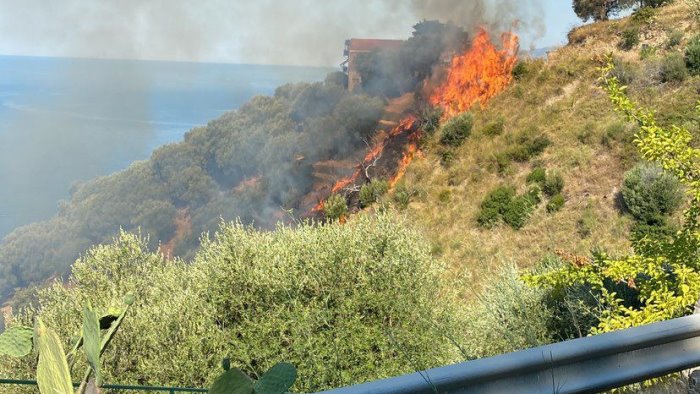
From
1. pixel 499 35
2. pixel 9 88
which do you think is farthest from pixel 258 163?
pixel 9 88

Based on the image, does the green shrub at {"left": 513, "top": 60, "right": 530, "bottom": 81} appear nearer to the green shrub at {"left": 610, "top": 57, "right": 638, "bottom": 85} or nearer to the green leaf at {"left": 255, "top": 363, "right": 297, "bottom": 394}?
the green shrub at {"left": 610, "top": 57, "right": 638, "bottom": 85}

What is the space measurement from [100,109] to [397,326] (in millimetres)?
127861

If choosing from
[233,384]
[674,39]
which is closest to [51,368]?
[233,384]

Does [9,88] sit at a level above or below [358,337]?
above

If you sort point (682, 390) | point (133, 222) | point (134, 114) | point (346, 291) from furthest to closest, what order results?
point (134, 114) < point (133, 222) < point (346, 291) < point (682, 390)

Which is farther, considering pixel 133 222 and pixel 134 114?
pixel 134 114

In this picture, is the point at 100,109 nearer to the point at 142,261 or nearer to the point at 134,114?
the point at 134,114

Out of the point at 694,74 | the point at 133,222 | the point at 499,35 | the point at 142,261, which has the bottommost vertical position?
the point at 133,222

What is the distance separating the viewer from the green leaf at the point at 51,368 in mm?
1156

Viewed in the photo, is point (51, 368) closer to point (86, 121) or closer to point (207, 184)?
point (207, 184)

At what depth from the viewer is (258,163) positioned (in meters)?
56.0

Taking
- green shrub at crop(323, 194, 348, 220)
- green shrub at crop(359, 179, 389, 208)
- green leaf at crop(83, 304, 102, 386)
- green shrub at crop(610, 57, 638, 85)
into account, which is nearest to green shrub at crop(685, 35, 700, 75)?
green shrub at crop(610, 57, 638, 85)

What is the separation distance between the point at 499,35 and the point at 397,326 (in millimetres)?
26597

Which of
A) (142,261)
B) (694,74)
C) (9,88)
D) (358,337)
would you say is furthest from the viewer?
(9,88)
